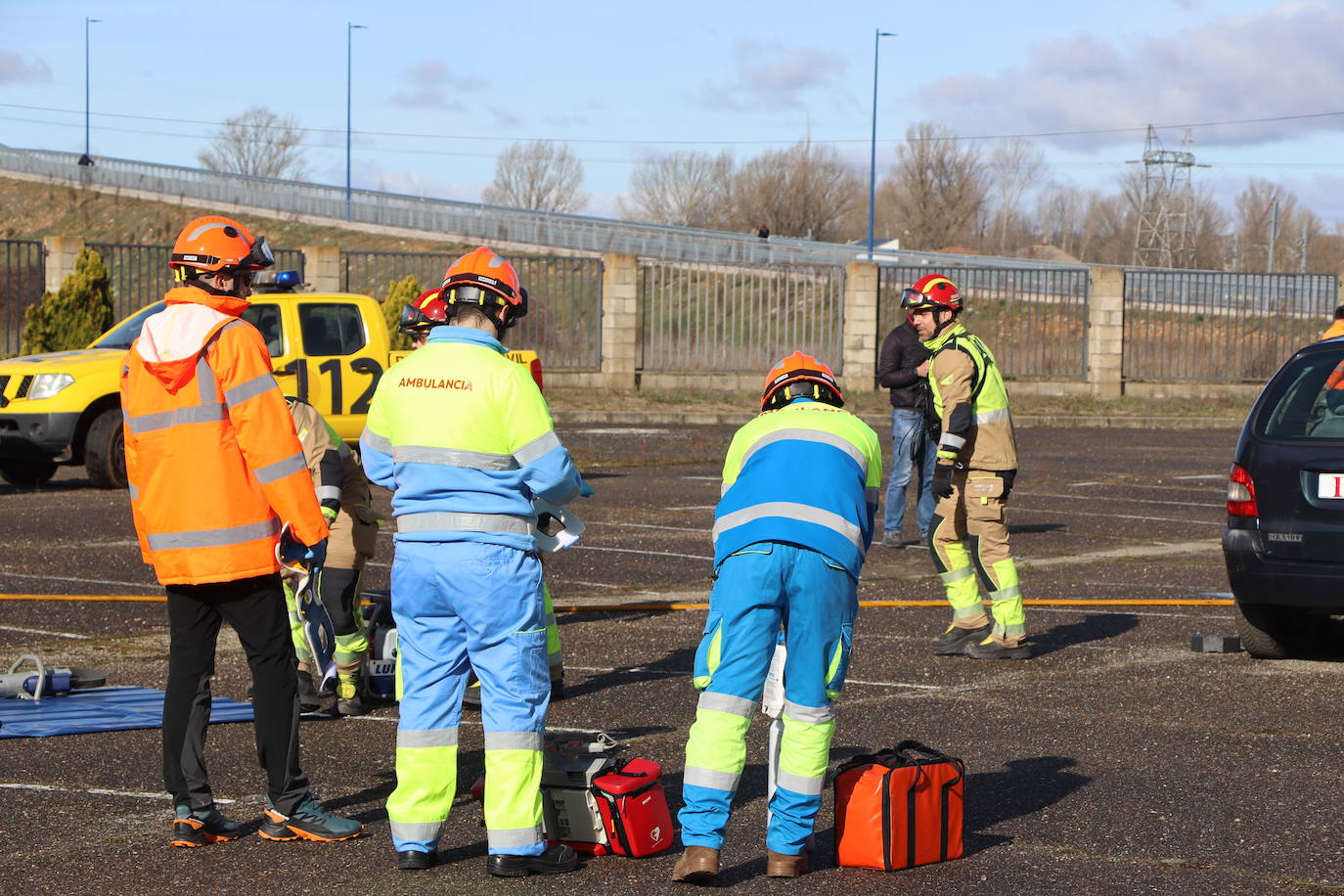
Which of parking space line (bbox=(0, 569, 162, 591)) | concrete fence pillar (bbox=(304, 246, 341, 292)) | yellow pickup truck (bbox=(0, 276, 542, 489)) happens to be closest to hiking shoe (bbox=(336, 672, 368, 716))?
Result: parking space line (bbox=(0, 569, 162, 591))

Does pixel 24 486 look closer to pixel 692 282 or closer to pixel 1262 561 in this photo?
pixel 1262 561

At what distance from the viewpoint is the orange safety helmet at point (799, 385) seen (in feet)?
19.4

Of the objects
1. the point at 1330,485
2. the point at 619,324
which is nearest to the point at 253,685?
the point at 1330,485

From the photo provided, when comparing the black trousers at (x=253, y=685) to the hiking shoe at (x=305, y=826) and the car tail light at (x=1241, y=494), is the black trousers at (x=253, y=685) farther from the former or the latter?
the car tail light at (x=1241, y=494)

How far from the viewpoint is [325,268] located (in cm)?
3036

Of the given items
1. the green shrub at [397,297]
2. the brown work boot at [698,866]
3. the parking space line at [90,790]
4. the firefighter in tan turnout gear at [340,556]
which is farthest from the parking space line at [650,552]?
the green shrub at [397,297]

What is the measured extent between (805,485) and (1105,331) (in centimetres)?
2789

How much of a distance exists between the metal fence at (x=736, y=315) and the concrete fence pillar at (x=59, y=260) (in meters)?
10.8

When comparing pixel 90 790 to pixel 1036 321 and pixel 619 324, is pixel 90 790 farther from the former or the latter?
pixel 1036 321

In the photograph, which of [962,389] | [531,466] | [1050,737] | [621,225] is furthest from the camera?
[621,225]

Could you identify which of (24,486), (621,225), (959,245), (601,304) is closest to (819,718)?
(24,486)

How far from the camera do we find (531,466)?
18.0ft

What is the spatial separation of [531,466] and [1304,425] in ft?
16.7

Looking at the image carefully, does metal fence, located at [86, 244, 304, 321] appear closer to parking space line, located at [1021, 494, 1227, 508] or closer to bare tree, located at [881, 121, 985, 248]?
parking space line, located at [1021, 494, 1227, 508]
